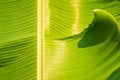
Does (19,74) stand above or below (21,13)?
below

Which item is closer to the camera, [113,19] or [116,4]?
[113,19]

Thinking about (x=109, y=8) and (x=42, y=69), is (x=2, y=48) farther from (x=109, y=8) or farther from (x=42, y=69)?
(x=109, y=8)

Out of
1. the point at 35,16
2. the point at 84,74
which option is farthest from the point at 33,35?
the point at 84,74

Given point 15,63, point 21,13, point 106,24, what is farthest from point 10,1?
point 106,24

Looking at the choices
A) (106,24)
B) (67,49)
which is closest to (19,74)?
(67,49)

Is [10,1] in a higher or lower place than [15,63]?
higher

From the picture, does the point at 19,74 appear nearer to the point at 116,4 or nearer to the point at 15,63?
Result: the point at 15,63
